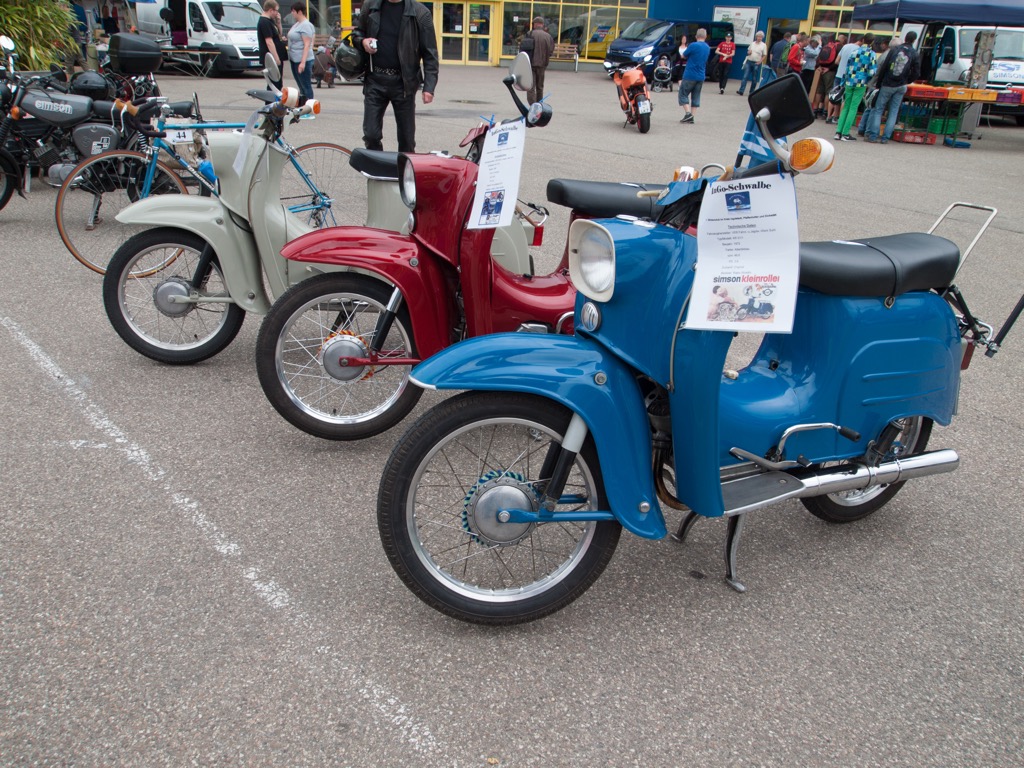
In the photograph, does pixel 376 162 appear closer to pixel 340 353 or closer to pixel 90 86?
pixel 340 353

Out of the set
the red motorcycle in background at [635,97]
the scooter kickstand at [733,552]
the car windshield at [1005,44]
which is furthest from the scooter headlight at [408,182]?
the car windshield at [1005,44]

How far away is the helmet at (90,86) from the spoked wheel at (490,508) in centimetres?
711

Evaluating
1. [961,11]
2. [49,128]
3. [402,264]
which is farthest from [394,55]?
[961,11]

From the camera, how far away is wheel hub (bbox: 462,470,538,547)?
2.40m

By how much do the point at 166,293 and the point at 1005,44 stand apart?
18496mm

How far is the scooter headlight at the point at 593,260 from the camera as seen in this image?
2.29 metres

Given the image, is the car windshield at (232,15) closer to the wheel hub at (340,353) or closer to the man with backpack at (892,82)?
the man with backpack at (892,82)

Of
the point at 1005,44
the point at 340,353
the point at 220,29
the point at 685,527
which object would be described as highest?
the point at 220,29

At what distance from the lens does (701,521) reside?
3186 millimetres

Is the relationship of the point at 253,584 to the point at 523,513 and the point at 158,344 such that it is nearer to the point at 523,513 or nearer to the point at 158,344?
the point at 523,513

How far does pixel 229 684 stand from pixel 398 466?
2.45ft

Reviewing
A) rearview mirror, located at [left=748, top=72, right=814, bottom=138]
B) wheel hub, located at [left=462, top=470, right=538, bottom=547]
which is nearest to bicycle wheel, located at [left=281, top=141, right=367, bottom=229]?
wheel hub, located at [left=462, top=470, right=538, bottom=547]

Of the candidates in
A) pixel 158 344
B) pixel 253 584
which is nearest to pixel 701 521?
pixel 253 584

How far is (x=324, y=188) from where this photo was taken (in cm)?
735
